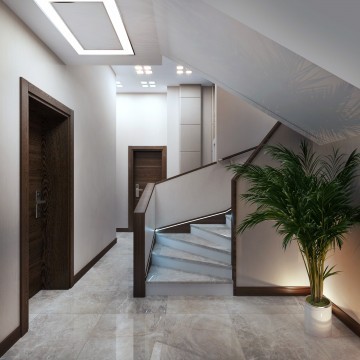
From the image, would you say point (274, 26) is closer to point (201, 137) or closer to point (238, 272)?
point (238, 272)

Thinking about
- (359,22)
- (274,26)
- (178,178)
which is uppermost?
(274,26)

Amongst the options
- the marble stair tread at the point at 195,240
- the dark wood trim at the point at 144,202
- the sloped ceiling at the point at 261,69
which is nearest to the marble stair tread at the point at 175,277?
the marble stair tread at the point at 195,240

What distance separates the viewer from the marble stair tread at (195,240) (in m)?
3.74

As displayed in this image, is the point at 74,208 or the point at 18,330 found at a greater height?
the point at 74,208

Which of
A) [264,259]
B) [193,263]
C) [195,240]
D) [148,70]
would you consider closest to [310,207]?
[264,259]

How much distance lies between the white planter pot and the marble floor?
61 millimetres

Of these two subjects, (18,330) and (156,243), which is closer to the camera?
(18,330)

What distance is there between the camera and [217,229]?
4254 millimetres

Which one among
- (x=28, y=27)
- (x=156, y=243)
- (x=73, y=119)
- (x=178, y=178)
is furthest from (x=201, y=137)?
(x=28, y=27)

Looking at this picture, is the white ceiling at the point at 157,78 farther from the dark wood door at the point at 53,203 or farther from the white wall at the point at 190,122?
the dark wood door at the point at 53,203

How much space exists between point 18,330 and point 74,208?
5.03ft

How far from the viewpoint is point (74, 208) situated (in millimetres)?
3572

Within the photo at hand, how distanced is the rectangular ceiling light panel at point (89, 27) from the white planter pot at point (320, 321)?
9.91 feet

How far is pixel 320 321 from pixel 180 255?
1844 mm
